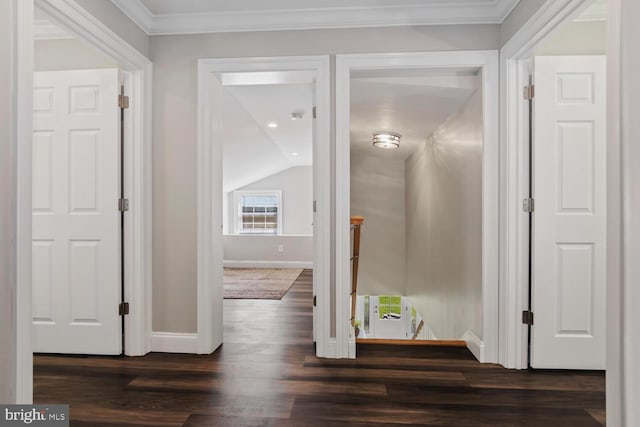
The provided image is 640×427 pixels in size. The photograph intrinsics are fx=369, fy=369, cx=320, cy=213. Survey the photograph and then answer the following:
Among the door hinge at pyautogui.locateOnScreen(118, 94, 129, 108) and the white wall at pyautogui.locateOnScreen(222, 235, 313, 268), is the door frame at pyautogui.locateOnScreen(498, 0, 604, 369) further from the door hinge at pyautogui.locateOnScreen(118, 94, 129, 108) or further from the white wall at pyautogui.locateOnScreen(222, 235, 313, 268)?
the white wall at pyautogui.locateOnScreen(222, 235, 313, 268)

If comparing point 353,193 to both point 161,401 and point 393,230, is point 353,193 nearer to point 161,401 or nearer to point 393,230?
point 393,230

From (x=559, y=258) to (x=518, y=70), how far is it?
1.22 metres

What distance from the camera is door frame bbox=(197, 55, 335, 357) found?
98.4 inches

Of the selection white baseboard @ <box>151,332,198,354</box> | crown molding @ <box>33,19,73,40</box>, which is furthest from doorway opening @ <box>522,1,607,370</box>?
crown molding @ <box>33,19,73,40</box>

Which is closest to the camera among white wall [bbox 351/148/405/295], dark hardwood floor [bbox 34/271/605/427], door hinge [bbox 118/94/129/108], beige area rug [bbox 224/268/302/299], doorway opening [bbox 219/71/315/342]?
dark hardwood floor [bbox 34/271/605/427]

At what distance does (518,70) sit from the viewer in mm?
Answer: 2340

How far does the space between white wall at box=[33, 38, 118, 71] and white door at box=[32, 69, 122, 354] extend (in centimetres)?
9

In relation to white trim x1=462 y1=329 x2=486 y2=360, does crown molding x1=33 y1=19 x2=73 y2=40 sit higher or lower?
higher

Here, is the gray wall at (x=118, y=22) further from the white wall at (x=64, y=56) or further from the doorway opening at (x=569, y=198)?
the doorway opening at (x=569, y=198)

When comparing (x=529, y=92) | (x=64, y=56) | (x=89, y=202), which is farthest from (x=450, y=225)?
(x=64, y=56)

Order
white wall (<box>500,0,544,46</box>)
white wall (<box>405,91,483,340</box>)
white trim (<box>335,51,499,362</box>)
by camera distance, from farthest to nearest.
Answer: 1. white wall (<box>405,91,483,340</box>)
2. white trim (<box>335,51,499,362</box>)
3. white wall (<box>500,0,544,46</box>)

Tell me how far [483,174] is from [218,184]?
6.04 feet

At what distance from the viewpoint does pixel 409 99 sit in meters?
3.11

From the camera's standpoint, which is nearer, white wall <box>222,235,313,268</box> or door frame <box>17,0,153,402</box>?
door frame <box>17,0,153,402</box>
